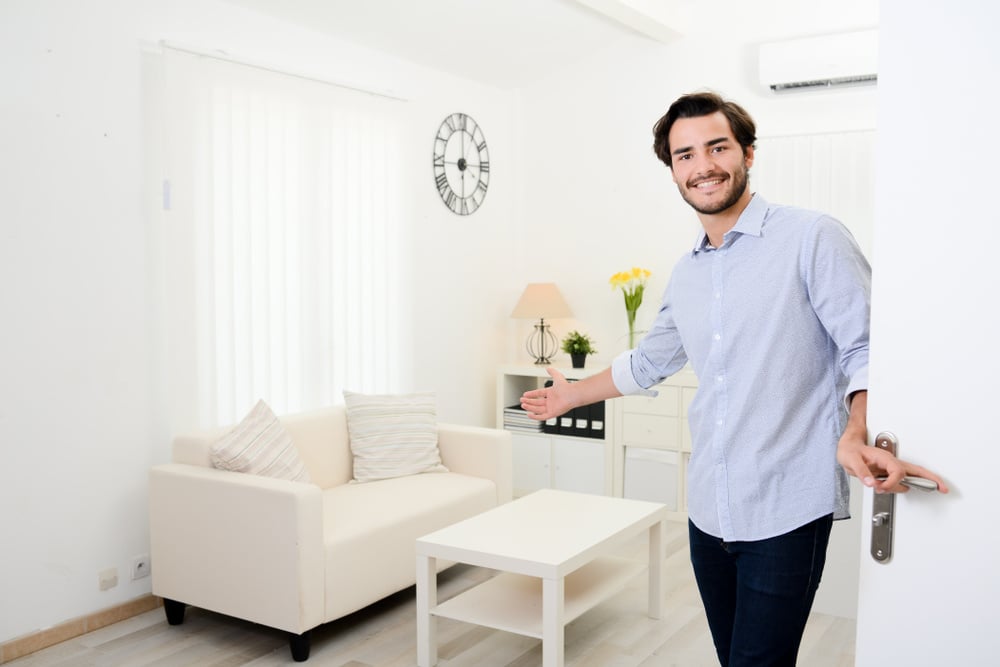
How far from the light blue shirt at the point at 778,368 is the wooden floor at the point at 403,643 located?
1.67m

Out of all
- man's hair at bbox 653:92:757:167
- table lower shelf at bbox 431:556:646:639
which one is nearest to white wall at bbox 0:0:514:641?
table lower shelf at bbox 431:556:646:639

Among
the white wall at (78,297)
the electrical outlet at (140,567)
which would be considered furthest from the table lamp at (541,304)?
the electrical outlet at (140,567)

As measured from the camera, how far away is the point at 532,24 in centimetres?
488

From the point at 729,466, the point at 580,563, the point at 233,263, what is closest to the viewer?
the point at 729,466

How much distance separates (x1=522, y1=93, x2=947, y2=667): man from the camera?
61.1 inches

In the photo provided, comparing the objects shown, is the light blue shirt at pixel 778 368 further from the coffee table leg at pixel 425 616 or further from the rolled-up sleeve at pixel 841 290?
the coffee table leg at pixel 425 616

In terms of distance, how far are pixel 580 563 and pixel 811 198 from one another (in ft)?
8.79

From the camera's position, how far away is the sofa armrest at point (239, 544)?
3.00 meters

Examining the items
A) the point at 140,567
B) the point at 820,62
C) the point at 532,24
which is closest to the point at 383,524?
the point at 140,567

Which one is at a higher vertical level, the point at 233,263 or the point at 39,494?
the point at 233,263

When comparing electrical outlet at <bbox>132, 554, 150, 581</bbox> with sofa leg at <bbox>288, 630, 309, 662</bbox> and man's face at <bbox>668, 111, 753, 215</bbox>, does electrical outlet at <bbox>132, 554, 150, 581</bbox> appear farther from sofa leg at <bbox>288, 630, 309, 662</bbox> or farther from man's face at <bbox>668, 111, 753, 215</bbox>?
man's face at <bbox>668, 111, 753, 215</bbox>

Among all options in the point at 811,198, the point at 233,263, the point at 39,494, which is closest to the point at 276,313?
the point at 233,263

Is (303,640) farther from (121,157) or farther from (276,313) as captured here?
(121,157)

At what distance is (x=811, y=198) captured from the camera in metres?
4.73
